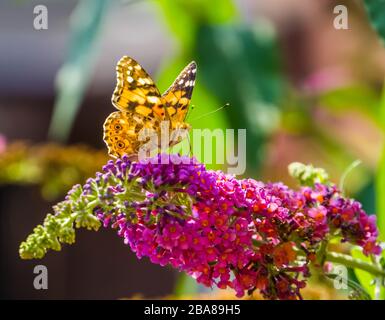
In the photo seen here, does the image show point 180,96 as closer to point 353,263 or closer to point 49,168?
point 353,263

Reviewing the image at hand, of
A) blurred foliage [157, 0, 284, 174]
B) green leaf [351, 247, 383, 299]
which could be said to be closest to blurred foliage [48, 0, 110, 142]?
blurred foliage [157, 0, 284, 174]

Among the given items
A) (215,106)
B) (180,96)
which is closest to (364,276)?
(180,96)

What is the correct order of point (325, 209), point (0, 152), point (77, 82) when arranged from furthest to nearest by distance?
1. point (0, 152)
2. point (77, 82)
3. point (325, 209)

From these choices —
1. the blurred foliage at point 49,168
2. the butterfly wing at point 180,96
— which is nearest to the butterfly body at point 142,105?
the butterfly wing at point 180,96

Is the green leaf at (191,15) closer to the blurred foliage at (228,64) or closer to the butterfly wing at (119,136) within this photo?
the blurred foliage at (228,64)

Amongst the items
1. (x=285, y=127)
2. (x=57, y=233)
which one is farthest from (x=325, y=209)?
(x=285, y=127)
